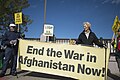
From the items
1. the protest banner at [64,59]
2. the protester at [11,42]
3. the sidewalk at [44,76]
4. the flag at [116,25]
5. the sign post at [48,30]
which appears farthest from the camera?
the sign post at [48,30]

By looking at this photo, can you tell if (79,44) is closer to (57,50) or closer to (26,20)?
(57,50)

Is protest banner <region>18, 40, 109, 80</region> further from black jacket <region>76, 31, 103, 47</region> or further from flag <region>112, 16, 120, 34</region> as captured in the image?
flag <region>112, 16, 120, 34</region>

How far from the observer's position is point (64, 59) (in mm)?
9211

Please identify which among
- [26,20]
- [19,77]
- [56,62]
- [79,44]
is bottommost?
[19,77]

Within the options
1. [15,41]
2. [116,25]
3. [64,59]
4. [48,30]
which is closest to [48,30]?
[48,30]

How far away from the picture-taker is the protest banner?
28.9 ft

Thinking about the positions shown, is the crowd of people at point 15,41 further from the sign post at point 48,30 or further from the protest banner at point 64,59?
the sign post at point 48,30

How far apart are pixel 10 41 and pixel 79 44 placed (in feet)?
8.29

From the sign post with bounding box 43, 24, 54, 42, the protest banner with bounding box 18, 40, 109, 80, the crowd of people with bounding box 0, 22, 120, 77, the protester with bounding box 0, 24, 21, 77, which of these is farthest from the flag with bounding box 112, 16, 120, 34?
the protester with bounding box 0, 24, 21, 77

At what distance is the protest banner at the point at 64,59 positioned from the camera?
8820 millimetres

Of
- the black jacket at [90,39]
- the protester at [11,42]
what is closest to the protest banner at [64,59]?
the black jacket at [90,39]

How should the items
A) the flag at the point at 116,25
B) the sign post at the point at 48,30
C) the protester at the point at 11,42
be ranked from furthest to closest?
the sign post at the point at 48,30 → the flag at the point at 116,25 → the protester at the point at 11,42

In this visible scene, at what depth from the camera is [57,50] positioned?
935 cm

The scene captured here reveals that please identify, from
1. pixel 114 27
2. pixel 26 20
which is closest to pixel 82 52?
pixel 114 27
